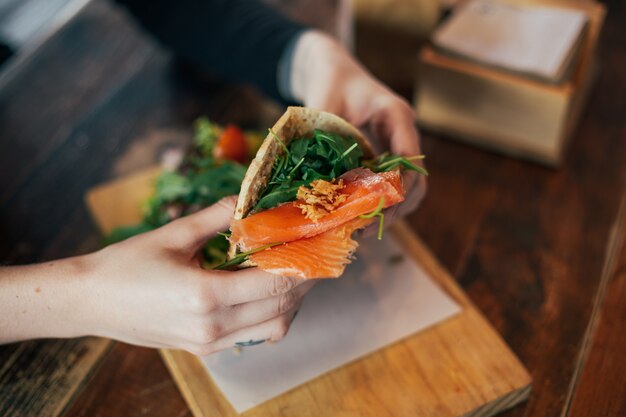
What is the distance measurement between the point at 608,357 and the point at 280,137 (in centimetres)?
86

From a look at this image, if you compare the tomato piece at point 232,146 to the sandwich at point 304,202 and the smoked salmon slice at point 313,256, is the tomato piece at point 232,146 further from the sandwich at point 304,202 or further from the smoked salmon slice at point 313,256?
the smoked salmon slice at point 313,256

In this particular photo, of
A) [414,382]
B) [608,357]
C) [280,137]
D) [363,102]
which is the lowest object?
[608,357]

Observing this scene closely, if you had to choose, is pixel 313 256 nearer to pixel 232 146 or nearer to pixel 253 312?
pixel 253 312

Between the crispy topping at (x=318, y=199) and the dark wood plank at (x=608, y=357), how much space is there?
65 cm

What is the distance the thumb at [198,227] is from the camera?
1.05 meters

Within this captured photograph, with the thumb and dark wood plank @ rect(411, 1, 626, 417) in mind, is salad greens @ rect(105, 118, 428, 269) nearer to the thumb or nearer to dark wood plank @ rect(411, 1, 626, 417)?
the thumb

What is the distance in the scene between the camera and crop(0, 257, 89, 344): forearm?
1069 millimetres

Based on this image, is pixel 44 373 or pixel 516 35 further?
pixel 516 35

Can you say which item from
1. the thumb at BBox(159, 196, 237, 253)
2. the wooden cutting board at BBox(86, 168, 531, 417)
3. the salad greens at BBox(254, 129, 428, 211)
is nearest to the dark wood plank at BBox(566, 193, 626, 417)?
the wooden cutting board at BBox(86, 168, 531, 417)

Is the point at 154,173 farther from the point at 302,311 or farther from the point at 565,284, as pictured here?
the point at 565,284

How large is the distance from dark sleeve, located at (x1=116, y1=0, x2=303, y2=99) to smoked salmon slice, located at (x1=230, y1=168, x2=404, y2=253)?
0.80 m

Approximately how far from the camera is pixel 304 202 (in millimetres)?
1026

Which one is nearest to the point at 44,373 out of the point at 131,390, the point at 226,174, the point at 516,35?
the point at 131,390

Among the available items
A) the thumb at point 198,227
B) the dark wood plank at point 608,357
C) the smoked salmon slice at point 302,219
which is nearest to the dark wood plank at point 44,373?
the thumb at point 198,227
